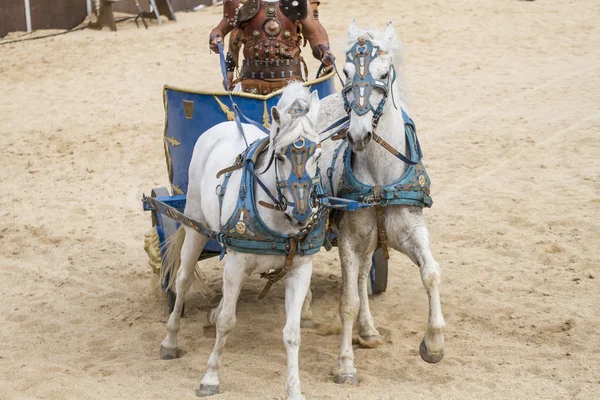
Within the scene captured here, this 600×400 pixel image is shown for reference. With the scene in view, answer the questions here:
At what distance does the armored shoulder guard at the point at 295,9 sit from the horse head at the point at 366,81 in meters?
1.54

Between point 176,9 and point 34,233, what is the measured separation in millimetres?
8884

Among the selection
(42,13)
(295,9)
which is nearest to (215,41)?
(295,9)

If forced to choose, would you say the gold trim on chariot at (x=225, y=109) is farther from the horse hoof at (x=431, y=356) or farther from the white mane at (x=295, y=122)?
the horse hoof at (x=431, y=356)

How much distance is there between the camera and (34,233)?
7992mm

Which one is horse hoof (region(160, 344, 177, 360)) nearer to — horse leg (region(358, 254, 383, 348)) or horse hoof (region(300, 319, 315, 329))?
horse hoof (region(300, 319, 315, 329))

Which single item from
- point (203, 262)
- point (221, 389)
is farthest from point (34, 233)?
point (221, 389)

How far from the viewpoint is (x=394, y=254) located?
7.42 m

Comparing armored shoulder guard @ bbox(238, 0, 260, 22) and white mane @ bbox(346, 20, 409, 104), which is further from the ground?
white mane @ bbox(346, 20, 409, 104)

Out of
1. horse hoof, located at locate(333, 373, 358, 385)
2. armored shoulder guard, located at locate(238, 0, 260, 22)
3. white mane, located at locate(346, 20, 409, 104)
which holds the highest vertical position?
white mane, located at locate(346, 20, 409, 104)

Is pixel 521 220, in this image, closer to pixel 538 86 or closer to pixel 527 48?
pixel 538 86

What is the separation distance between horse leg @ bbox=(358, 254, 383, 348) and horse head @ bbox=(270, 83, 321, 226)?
4.28 feet

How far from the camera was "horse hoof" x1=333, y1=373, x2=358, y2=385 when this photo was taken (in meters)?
4.88

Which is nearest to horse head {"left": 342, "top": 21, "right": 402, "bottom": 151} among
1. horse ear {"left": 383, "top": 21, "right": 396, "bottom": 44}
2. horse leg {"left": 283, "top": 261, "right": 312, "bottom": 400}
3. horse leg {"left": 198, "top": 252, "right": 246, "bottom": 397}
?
horse ear {"left": 383, "top": 21, "right": 396, "bottom": 44}

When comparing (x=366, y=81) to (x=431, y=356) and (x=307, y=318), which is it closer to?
(x=431, y=356)
